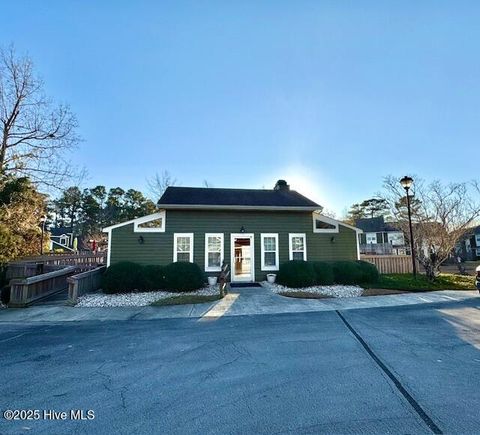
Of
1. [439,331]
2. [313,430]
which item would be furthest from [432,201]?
[313,430]

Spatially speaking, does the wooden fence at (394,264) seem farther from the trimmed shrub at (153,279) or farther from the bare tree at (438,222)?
the trimmed shrub at (153,279)

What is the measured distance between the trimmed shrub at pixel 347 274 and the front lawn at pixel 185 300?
5.45m

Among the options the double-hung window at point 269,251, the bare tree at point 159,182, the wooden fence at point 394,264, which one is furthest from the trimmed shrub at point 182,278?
the bare tree at point 159,182

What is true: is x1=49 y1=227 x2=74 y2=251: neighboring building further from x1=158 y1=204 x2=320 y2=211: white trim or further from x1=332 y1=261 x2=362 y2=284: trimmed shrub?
x1=332 y1=261 x2=362 y2=284: trimmed shrub

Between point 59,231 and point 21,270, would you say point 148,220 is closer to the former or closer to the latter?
point 21,270

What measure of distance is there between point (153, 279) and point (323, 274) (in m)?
7.05

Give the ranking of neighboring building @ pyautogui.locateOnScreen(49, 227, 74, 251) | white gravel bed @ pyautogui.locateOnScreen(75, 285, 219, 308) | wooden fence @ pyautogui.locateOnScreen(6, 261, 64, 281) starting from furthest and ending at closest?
neighboring building @ pyautogui.locateOnScreen(49, 227, 74, 251)
wooden fence @ pyautogui.locateOnScreen(6, 261, 64, 281)
white gravel bed @ pyautogui.locateOnScreen(75, 285, 219, 308)

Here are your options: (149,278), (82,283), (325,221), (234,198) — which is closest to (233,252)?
(234,198)

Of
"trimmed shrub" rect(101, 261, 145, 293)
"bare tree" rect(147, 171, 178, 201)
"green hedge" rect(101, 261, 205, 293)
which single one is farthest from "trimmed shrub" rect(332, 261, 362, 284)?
"bare tree" rect(147, 171, 178, 201)

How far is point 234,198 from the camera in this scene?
13.6 m

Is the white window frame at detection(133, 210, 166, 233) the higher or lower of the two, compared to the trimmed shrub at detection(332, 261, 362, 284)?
higher

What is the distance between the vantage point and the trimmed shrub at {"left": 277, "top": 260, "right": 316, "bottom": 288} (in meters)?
10.9

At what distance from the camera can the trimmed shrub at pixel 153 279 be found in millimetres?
10453

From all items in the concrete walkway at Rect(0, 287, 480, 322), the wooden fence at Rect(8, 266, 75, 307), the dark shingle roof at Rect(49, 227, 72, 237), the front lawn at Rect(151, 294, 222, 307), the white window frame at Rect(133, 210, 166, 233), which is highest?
the dark shingle roof at Rect(49, 227, 72, 237)
